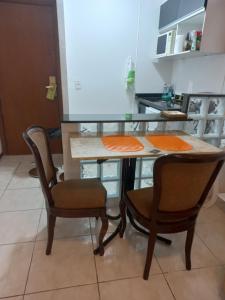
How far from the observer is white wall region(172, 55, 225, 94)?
7.49 feet

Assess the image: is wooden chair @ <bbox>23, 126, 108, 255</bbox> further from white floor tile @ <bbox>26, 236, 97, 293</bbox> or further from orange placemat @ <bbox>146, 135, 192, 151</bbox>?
orange placemat @ <bbox>146, 135, 192, 151</bbox>

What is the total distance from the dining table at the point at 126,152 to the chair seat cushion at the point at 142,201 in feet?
0.61

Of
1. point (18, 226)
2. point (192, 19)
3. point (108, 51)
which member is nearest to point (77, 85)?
point (108, 51)

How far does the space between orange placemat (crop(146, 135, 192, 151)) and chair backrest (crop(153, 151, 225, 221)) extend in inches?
14.6

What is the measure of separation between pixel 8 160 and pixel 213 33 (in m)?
3.07

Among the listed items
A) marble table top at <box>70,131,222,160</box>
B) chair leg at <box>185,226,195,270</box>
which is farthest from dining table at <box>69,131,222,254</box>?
chair leg at <box>185,226,195,270</box>

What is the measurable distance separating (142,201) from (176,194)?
0.32m

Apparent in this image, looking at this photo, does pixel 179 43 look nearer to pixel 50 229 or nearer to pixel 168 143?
pixel 168 143

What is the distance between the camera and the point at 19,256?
1534 millimetres

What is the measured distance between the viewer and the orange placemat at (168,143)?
1512mm

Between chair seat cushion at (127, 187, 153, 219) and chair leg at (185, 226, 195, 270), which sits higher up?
chair seat cushion at (127, 187, 153, 219)

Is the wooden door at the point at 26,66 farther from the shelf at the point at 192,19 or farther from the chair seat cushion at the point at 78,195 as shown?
the chair seat cushion at the point at 78,195

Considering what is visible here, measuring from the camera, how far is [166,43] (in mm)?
2885

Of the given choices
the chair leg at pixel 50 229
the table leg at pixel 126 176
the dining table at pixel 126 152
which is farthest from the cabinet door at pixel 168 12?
the chair leg at pixel 50 229
